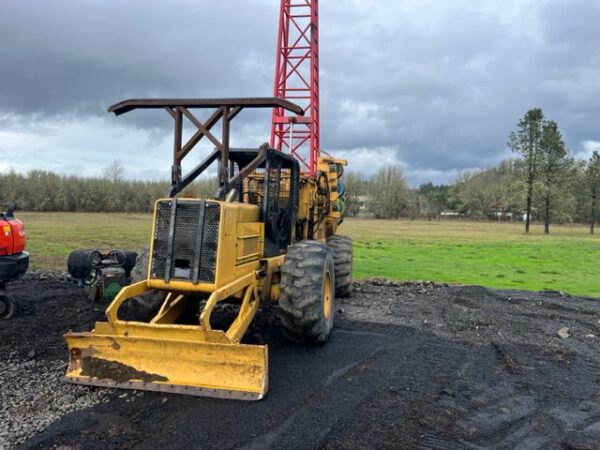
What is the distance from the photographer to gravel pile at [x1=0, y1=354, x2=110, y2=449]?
4516mm

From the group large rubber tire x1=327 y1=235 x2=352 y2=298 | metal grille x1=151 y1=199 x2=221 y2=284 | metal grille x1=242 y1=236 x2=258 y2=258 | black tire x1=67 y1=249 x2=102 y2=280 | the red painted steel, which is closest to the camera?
metal grille x1=151 y1=199 x2=221 y2=284

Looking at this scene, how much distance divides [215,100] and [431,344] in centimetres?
432

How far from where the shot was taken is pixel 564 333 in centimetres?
840

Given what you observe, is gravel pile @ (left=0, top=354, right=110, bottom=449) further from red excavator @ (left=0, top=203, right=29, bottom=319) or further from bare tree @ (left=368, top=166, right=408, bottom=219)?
bare tree @ (left=368, top=166, right=408, bottom=219)

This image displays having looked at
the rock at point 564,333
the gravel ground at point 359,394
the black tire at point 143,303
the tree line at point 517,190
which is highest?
the tree line at point 517,190

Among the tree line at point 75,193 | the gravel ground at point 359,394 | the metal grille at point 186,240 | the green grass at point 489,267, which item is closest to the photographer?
the gravel ground at point 359,394

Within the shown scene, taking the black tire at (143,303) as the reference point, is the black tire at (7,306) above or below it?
below

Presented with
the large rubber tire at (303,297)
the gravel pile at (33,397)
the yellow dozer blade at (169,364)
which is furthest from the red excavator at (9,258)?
the large rubber tire at (303,297)

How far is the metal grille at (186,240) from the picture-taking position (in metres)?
5.83

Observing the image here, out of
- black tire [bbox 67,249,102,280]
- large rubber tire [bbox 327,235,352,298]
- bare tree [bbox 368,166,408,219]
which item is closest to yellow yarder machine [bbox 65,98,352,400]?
large rubber tire [bbox 327,235,352,298]

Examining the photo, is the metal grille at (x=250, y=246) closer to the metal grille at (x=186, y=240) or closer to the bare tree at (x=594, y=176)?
the metal grille at (x=186, y=240)

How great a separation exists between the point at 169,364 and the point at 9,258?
14.2ft

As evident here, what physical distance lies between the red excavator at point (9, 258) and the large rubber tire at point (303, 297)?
438cm

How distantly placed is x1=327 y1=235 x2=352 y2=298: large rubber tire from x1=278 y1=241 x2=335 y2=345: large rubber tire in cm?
363
